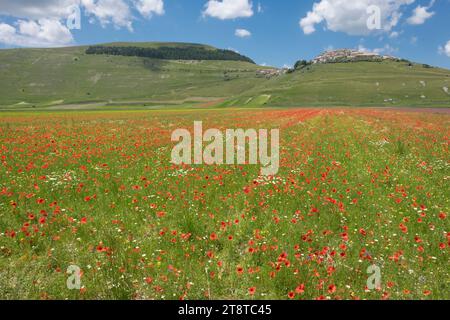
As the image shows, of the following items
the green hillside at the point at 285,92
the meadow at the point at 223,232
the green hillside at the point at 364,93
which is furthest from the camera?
the green hillside at the point at 285,92

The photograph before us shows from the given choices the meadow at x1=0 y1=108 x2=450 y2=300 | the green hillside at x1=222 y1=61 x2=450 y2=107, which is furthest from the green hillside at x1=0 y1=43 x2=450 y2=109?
the meadow at x1=0 y1=108 x2=450 y2=300

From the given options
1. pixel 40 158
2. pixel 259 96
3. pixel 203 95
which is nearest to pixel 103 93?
pixel 203 95

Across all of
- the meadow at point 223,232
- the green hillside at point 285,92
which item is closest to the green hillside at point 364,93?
the green hillside at point 285,92

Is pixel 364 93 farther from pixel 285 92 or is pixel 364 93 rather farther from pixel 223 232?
pixel 223 232

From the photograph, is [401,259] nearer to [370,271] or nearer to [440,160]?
[370,271]

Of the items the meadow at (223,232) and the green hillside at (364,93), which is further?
the green hillside at (364,93)

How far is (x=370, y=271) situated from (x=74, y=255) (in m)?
5.14

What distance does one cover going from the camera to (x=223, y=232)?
6.66m

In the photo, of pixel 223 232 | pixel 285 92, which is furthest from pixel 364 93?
pixel 223 232

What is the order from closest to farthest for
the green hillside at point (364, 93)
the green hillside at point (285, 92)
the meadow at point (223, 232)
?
the meadow at point (223, 232)
the green hillside at point (364, 93)
the green hillside at point (285, 92)

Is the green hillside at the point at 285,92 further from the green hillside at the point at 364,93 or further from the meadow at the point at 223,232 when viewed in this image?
the meadow at the point at 223,232

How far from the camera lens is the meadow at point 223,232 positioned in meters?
4.89

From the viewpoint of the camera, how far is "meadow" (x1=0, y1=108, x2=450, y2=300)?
16.1 feet

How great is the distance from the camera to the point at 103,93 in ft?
616
